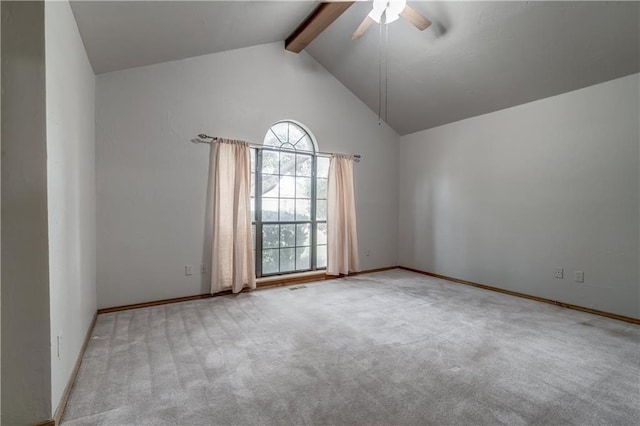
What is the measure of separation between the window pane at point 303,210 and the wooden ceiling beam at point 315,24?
217cm

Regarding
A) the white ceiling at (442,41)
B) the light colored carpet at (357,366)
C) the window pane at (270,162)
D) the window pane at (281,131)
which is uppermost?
the white ceiling at (442,41)

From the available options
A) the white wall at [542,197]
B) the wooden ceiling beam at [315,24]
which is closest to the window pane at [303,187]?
the wooden ceiling beam at [315,24]

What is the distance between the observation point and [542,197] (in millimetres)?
3648

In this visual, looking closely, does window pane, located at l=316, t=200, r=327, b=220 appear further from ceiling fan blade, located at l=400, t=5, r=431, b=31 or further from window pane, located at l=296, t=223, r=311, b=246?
ceiling fan blade, located at l=400, t=5, r=431, b=31

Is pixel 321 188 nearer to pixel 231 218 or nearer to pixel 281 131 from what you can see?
pixel 281 131

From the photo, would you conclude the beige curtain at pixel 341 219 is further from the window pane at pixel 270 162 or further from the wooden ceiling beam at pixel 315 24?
the wooden ceiling beam at pixel 315 24

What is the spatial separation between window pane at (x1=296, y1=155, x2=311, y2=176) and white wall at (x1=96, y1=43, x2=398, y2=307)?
1.48 ft

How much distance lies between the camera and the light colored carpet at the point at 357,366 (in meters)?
1.66

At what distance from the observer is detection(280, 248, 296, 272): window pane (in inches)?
176

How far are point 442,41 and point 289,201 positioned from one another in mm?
2780

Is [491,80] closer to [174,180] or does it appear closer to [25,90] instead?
[174,180]

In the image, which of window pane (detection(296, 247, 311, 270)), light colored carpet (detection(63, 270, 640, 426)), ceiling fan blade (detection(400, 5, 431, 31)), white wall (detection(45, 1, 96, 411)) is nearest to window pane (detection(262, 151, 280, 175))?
window pane (detection(296, 247, 311, 270))

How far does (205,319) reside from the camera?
299cm

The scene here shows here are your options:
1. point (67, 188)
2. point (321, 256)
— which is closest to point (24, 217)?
point (67, 188)
